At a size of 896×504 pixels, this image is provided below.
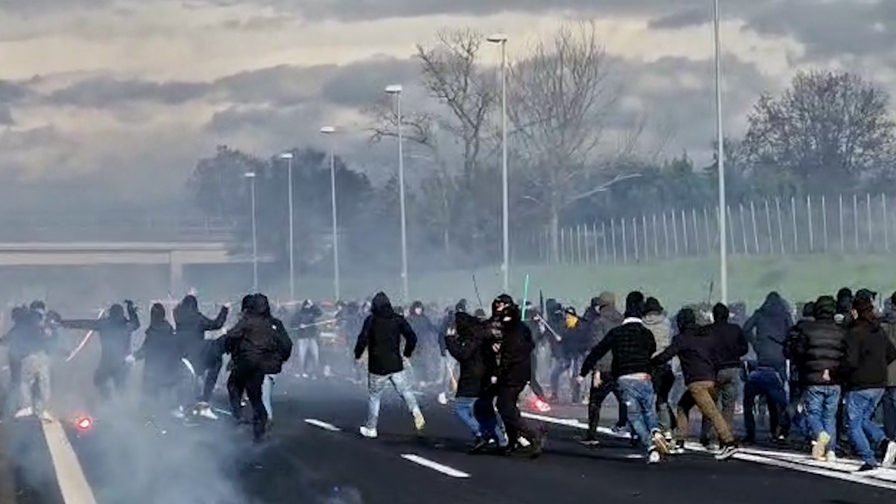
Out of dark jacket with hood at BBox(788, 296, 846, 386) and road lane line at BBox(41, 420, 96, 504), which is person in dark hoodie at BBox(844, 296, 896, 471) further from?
road lane line at BBox(41, 420, 96, 504)

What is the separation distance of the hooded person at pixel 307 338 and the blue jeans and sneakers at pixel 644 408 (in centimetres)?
2558

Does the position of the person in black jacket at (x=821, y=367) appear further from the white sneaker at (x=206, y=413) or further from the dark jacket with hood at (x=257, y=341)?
the white sneaker at (x=206, y=413)

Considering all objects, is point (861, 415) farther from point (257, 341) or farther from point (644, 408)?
point (257, 341)

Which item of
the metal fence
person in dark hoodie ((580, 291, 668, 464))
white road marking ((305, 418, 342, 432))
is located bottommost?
white road marking ((305, 418, 342, 432))

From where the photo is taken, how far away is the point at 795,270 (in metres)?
44.9

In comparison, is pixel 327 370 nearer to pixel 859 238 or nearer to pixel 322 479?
pixel 859 238

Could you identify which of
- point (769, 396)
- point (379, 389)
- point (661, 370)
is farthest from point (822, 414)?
point (379, 389)

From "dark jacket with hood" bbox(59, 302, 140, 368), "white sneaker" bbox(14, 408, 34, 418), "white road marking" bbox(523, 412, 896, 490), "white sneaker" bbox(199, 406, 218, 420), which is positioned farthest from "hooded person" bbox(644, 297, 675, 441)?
"white sneaker" bbox(14, 408, 34, 418)

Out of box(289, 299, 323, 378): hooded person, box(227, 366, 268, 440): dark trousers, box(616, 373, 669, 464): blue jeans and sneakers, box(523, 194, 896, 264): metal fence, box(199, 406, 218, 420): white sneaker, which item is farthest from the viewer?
box(289, 299, 323, 378): hooded person

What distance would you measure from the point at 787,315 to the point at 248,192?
6903 centimetres

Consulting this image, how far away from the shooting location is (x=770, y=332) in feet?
75.3

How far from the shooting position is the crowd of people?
20047mm

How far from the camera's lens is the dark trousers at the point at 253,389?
78.3 feet

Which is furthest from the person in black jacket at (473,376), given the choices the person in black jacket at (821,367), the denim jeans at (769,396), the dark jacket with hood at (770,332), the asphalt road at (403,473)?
the person in black jacket at (821,367)
